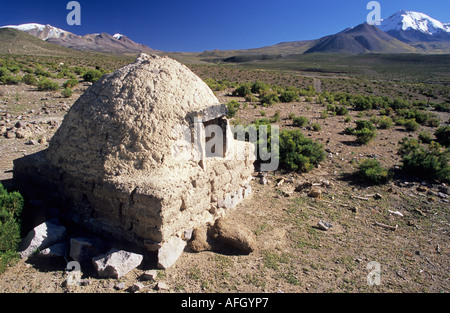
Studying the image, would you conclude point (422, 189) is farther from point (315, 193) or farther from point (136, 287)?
point (136, 287)

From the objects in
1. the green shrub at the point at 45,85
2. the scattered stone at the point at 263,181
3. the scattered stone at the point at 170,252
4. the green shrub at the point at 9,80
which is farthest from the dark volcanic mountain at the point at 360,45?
the scattered stone at the point at 170,252

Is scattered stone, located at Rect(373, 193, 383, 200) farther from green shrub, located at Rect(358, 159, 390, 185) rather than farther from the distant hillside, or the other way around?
the distant hillside

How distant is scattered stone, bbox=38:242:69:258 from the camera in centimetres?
379

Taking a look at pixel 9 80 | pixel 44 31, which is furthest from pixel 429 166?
pixel 44 31

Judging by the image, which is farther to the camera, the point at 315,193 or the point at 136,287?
the point at 315,193

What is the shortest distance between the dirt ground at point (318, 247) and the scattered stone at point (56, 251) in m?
0.10

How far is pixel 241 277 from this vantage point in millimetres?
3824

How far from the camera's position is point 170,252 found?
3.91 m

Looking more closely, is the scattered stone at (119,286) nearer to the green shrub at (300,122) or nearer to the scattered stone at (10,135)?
the scattered stone at (10,135)

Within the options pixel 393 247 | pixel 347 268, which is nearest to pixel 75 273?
pixel 347 268

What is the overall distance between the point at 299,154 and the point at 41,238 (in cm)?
645

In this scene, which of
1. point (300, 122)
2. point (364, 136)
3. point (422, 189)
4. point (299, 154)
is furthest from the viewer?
point (300, 122)
